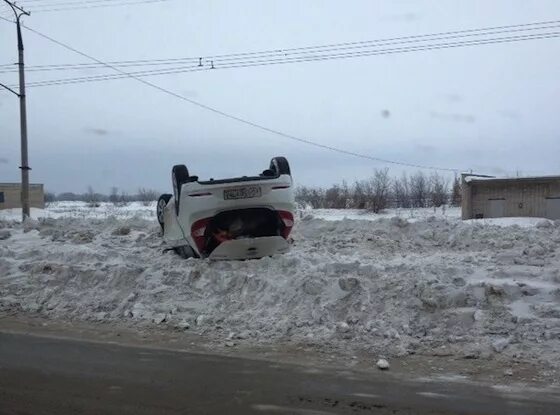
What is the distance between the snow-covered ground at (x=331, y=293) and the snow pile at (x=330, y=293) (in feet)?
0.06

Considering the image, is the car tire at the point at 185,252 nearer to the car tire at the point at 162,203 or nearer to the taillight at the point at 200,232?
the taillight at the point at 200,232

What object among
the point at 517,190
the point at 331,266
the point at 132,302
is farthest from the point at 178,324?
the point at 517,190

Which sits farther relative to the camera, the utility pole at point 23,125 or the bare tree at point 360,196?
the bare tree at point 360,196

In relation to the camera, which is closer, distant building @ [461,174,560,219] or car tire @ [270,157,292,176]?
car tire @ [270,157,292,176]

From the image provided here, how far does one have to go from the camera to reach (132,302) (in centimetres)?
953

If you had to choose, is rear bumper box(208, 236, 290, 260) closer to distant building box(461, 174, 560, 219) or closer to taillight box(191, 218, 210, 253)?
taillight box(191, 218, 210, 253)

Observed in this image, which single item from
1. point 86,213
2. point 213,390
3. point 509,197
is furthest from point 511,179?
point 213,390

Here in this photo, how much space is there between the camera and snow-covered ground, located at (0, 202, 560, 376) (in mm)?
7441

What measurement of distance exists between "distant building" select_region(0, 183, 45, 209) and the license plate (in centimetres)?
6824

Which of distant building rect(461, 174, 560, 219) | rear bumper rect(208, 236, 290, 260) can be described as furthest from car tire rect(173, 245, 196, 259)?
distant building rect(461, 174, 560, 219)

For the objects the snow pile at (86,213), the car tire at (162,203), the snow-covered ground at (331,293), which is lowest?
the snow-covered ground at (331,293)

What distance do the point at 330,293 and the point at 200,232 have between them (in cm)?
285

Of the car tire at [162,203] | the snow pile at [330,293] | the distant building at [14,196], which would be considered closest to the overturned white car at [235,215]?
the snow pile at [330,293]

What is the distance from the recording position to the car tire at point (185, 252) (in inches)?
434
